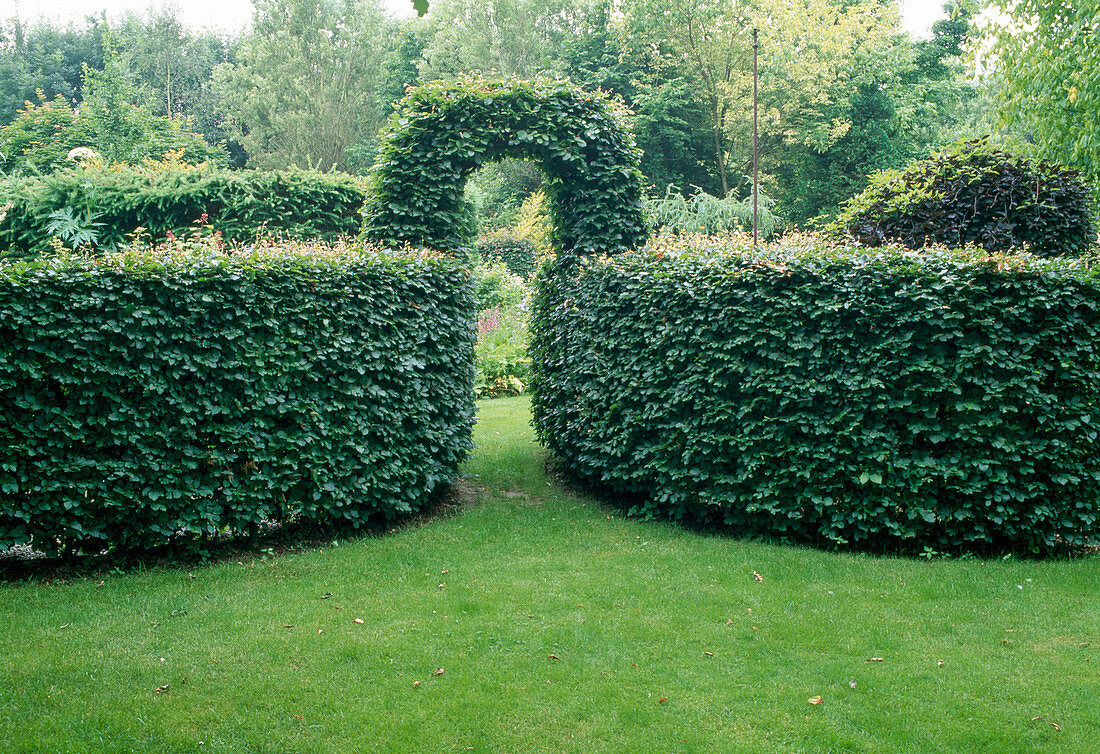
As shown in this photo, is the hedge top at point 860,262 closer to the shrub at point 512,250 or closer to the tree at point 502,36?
the shrub at point 512,250

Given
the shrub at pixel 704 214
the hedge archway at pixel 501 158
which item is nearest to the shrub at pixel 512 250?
the shrub at pixel 704 214

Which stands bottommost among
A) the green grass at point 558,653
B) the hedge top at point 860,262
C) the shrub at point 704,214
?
the green grass at point 558,653

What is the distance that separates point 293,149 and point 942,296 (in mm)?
37638

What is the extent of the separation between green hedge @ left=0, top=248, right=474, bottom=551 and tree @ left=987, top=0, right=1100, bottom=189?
871cm

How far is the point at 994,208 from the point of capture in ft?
27.9

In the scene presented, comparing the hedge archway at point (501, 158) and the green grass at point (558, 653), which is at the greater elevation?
the hedge archway at point (501, 158)

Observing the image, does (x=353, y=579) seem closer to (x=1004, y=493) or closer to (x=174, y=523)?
(x=174, y=523)

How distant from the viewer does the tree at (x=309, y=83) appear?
38.1 metres

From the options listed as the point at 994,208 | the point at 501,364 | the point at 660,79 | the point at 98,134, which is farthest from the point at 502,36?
the point at 994,208

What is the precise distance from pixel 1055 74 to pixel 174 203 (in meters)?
14.8

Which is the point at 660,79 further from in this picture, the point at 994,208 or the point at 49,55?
the point at 49,55

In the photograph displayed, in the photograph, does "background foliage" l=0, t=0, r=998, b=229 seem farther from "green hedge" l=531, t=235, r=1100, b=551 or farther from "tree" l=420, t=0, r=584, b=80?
"green hedge" l=531, t=235, r=1100, b=551

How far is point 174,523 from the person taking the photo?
18.4ft

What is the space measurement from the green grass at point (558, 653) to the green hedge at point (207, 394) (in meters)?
0.49
